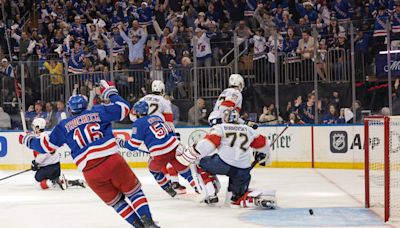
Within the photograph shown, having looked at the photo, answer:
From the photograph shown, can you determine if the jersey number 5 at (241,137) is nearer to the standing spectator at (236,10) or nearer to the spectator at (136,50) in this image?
the spectator at (136,50)

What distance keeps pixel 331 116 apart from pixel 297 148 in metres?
0.89

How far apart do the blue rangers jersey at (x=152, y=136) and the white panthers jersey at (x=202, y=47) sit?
508cm

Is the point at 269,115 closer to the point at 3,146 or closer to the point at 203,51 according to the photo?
the point at 203,51

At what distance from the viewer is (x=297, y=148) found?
14281 millimetres

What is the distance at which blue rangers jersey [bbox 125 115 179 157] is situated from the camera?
9562 millimetres

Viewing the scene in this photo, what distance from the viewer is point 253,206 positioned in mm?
8594

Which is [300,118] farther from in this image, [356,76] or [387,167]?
[387,167]

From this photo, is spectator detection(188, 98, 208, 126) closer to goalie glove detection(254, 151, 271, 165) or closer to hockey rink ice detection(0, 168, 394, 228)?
hockey rink ice detection(0, 168, 394, 228)

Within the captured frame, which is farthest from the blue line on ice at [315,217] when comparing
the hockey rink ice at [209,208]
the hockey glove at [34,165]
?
the hockey glove at [34,165]

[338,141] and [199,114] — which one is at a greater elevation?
[199,114]

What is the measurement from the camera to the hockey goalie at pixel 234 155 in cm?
848

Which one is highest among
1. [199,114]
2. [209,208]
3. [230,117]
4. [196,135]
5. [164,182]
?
[230,117]

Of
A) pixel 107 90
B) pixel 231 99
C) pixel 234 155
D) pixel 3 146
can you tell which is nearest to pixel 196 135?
pixel 3 146

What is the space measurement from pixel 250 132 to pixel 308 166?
5.74 meters
